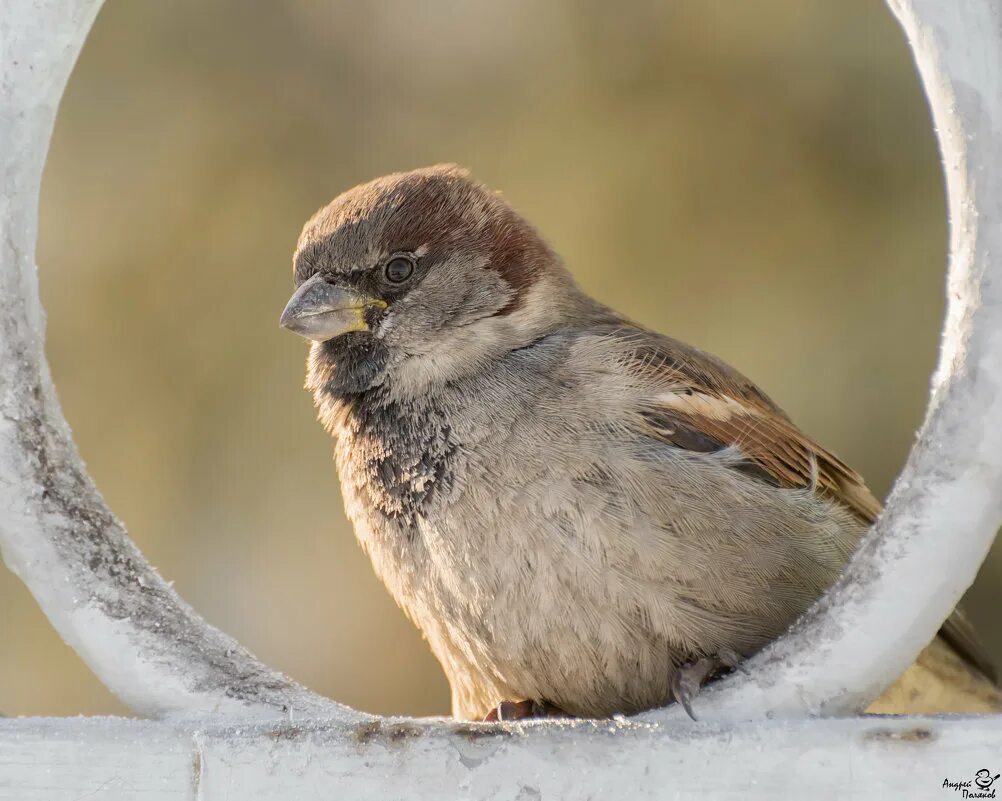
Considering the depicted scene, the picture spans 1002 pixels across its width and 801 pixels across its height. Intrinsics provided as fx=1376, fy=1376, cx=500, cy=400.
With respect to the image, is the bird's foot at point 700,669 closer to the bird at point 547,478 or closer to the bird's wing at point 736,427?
the bird at point 547,478

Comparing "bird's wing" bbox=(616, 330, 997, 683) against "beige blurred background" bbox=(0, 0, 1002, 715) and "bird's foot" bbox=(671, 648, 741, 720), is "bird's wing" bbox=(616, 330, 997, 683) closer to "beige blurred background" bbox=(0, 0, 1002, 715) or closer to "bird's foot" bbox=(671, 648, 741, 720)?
"bird's foot" bbox=(671, 648, 741, 720)

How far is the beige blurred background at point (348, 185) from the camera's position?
5.17 meters

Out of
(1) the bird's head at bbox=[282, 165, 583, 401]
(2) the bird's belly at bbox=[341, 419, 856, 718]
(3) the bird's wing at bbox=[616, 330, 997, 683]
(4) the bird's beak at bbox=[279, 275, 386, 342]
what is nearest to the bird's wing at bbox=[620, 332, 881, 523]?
(3) the bird's wing at bbox=[616, 330, 997, 683]

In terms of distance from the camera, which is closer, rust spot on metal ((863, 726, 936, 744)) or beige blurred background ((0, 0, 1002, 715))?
rust spot on metal ((863, 726, 936, 744))

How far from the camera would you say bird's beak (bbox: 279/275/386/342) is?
261 centimetres

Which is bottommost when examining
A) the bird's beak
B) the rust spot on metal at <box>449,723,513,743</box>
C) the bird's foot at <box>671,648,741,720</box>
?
the bird's foot at <box>671,648,741,720</box>

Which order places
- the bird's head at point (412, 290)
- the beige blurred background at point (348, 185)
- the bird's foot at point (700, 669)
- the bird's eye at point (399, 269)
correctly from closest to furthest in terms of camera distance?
1. the bird's foot at point (700, 669)
2. the bird's head at point (412, 290)
3. the bird's eye at point (399, 269)
4. the beige blurred background at point (348, 185)

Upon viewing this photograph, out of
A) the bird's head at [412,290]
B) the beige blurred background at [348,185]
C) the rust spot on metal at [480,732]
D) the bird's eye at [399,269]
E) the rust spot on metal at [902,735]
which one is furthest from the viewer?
the beige blurred background at [348,185]

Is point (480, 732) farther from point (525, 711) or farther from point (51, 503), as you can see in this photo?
point (525, 711)

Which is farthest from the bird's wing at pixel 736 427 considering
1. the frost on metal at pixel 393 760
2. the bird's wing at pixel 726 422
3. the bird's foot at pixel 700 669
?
the frost on metal at pixel 393 760

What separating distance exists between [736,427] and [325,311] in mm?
812

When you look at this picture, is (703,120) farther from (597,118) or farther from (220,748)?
(220,748)

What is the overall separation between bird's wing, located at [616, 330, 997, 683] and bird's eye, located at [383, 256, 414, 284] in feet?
1.44

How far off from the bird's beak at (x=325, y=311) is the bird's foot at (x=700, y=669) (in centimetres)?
90
